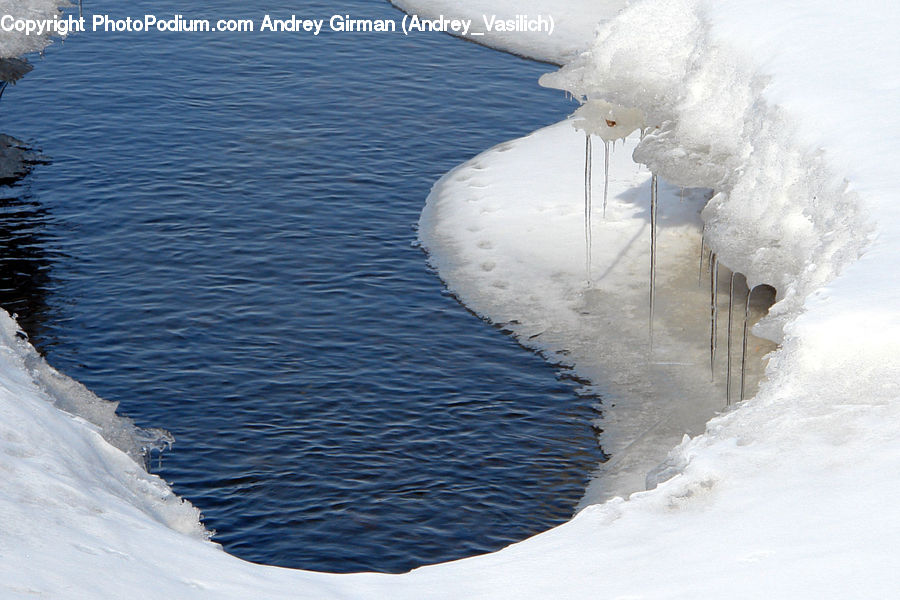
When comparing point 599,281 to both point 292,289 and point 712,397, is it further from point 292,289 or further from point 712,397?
point 292,289

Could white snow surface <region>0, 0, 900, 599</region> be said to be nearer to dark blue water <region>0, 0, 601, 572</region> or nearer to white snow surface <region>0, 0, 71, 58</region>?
dark blue water <region>0, 0, 601, 572</region>

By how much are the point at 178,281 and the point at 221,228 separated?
2.20m

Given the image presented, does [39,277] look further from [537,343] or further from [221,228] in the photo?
[537,343]

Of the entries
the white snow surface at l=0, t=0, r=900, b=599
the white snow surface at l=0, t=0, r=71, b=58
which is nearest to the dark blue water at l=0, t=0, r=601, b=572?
the white snow surface at l=0, t=0, r=900, b=599

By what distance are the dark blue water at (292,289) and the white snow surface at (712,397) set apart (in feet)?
4.31

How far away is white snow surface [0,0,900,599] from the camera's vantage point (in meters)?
6.88

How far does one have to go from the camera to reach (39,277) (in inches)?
753

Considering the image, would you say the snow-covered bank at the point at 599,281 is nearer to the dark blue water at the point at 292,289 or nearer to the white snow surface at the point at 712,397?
the white snow surface at the point at 712,397

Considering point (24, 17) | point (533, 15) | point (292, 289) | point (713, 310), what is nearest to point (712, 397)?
point (713, 310)

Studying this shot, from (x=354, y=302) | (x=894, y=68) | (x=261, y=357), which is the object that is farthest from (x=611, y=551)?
(x=354, y=302)

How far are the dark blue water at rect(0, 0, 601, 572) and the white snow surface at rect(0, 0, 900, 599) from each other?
1314 mm

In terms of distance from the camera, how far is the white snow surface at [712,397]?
6875 mm

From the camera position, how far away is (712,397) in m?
15.6

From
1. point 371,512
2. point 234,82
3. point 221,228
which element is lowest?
point 371,512
